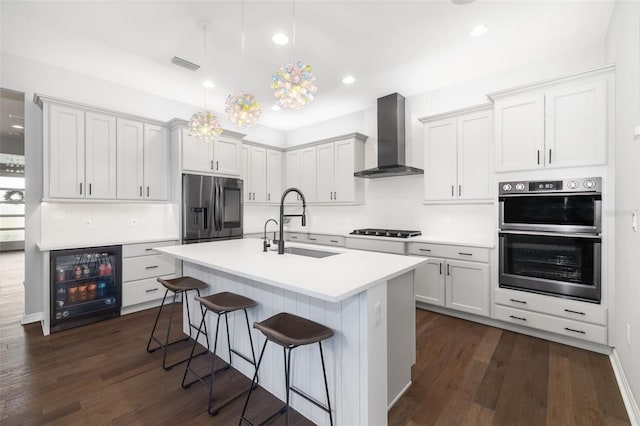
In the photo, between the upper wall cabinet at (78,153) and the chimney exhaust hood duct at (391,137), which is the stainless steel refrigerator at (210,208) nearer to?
the upper wall cabinet at (78,153)

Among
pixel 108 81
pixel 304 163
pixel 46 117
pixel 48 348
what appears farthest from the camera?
pixel 304 163

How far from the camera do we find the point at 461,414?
1.79m

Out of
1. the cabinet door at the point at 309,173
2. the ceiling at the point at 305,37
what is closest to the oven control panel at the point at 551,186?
the ceiling at the point at 305,37

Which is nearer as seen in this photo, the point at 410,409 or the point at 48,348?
the point at 410,409

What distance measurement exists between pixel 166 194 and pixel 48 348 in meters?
2.14

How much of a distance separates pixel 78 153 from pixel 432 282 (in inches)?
180

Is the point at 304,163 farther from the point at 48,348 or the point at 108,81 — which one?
the point at 48,348

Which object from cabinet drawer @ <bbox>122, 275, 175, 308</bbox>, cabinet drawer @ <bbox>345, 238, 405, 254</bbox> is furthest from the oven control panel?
cabinet drawer @ <bbox>122, 275, 175, 308</bbox>

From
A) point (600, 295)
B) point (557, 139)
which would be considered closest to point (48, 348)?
point (600, 295)

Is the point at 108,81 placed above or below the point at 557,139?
above

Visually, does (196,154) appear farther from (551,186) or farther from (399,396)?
(551,186)

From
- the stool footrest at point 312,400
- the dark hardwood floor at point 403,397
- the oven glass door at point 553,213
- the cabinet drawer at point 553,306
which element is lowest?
the dark hardwood floor at point 403,397

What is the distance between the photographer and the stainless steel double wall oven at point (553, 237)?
2523 mm

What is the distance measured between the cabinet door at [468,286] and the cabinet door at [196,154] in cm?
361
